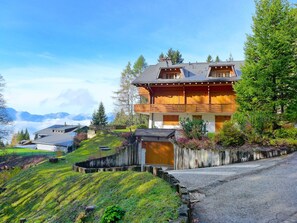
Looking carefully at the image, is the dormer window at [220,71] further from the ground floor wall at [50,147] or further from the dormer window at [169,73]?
the ground floor wall at [50,147]

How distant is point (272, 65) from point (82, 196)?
14.6 meters

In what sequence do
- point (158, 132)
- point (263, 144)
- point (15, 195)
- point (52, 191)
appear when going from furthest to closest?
point (158, 132) < point (263, 144) < point (15, 195) < point (52, 191)

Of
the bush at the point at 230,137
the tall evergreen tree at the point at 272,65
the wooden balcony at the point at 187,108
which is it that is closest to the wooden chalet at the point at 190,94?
the wooden balcony at the point at 187,108

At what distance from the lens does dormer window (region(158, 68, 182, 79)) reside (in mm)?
29234

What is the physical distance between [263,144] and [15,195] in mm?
15498

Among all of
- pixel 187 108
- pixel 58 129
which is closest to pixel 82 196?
pixel 187 108

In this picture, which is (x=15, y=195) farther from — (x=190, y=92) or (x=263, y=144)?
(x=190, y=92)

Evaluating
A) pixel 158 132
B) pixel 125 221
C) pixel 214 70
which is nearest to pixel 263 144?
pixel 158 132

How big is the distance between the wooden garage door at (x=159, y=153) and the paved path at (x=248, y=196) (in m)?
9.52

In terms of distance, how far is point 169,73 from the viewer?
1163 inches

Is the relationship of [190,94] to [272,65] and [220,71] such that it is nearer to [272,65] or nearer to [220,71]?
[220,71]

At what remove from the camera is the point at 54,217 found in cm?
988

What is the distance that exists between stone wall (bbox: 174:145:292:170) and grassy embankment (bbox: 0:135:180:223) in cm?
→ 641

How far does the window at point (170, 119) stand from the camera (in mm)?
27953
